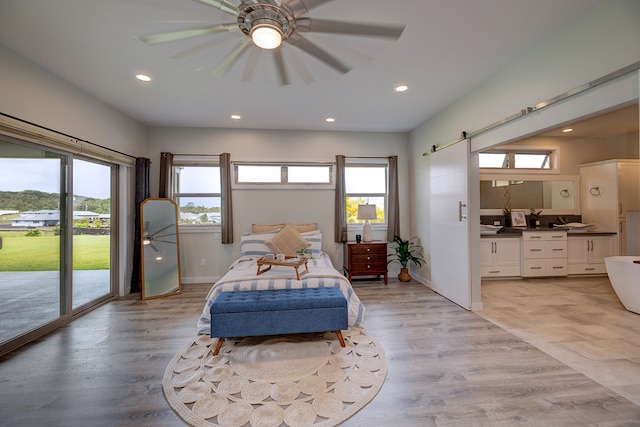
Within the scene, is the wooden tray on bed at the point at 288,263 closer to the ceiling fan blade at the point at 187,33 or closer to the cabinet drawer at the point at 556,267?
the ceiling fan blade at the point at 187,33

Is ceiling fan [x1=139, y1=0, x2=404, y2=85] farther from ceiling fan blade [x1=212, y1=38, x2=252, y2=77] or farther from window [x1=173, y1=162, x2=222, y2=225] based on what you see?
window [x1=173, y1=162, x2=222, y2=225]

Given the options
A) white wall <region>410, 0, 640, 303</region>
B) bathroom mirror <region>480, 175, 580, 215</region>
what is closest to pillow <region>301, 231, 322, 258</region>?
white wall <region>410, 0, 640, 303</region>

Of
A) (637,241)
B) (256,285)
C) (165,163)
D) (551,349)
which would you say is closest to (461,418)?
(551,349)

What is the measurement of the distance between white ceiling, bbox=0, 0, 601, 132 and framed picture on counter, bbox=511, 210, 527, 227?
2938mm

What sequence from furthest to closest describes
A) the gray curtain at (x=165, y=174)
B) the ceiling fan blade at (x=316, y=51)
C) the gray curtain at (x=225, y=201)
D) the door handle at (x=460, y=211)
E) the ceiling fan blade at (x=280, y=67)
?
the gray curtain at (x=225, y=201), the gray curtain at (x=165, y=174), the door handle at (x=460, y=211), the ceiling fan blade at (x=280, y=67), the ceiling fan blade at (x=316, y=51)

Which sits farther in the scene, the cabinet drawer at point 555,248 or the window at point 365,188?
the window at point 365,188

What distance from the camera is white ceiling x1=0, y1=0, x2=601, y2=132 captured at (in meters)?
1.84

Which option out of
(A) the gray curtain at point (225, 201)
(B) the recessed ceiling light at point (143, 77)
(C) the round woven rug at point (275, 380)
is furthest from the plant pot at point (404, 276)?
(B) the recessed ceiling light at point (143, 77)

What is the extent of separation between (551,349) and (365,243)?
266 cm

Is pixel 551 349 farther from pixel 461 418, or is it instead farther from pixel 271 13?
pixel 271 13

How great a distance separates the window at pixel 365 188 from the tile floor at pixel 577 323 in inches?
89.6

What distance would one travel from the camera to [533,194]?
538cm

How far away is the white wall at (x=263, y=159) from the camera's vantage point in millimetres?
4633

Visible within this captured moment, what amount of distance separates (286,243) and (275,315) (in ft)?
5.67
